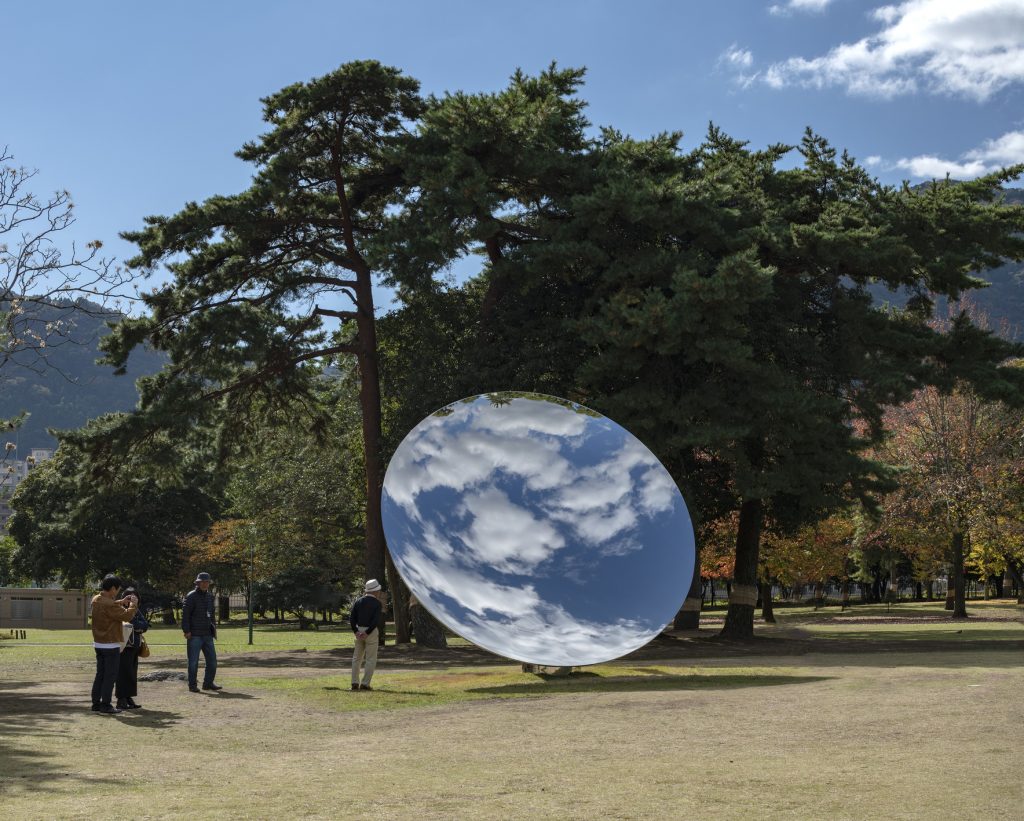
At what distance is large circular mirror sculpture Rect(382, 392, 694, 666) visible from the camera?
15.3 m

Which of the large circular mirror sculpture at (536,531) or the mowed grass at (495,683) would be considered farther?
the mowed grass at (495,683)

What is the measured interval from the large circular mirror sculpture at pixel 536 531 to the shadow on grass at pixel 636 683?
3566 millimetres

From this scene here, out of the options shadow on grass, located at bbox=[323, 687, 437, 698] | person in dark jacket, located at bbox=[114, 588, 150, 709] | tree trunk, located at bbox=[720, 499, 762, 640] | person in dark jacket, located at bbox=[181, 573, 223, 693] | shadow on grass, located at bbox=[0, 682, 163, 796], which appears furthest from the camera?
tree trunk, located at bbox=[720, 499, 762, 640]

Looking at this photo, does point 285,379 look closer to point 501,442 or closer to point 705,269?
point 705,269

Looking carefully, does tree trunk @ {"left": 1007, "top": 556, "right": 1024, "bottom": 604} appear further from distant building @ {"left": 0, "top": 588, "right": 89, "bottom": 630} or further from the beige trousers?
distant building @ {"left": 0, "top": 588, "right": 89, "bottom": 630}

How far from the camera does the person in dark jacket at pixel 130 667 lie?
1628 cm

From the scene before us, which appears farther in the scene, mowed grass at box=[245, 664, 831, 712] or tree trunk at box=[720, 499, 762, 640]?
tree trunk at box=[720, 499, 762, 640]

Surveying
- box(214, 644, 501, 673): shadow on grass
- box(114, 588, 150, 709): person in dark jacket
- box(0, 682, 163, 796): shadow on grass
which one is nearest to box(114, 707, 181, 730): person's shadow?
box(0, 682, 163, 796): shadow on grass

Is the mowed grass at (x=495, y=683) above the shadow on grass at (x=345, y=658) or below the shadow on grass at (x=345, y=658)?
above

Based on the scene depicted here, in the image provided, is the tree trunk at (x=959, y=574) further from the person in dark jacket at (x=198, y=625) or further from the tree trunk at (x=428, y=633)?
the person in dark jacket at (x=198, y=625)

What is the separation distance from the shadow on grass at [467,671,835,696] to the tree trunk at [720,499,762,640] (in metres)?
14.1

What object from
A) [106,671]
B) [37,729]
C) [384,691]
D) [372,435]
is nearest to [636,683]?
[384,691]

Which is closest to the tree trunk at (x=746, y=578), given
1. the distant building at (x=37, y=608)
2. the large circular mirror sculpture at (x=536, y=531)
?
the large circular mirror sculpture at (x=536, y=531)

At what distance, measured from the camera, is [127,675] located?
16.6 meters
